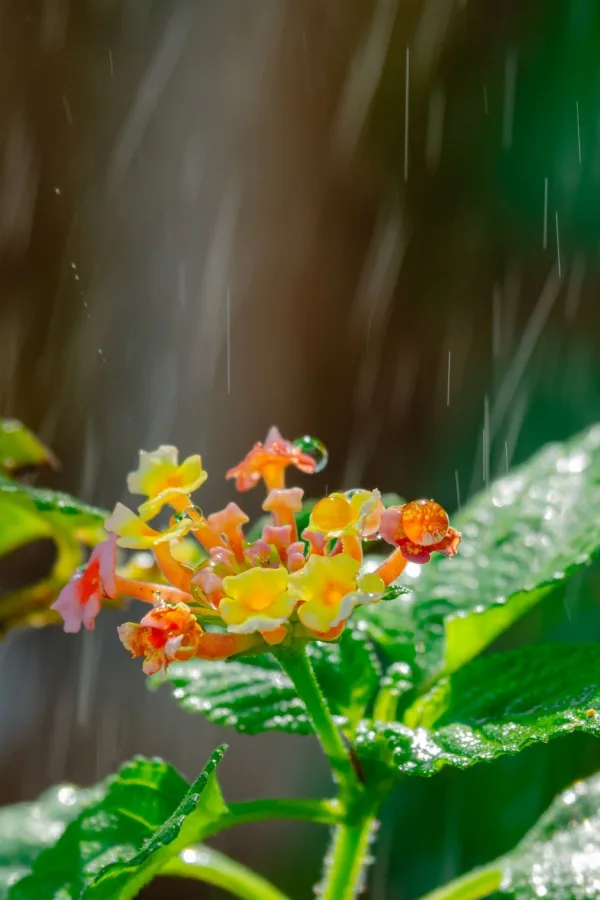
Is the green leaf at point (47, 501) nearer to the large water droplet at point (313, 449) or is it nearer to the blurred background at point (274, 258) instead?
the large water droplet at point (313, 449)

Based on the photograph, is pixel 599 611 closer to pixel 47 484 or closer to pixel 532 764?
pixel 532 764

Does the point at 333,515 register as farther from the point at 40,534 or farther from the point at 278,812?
the point at 40,534

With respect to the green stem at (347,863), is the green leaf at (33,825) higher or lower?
lower

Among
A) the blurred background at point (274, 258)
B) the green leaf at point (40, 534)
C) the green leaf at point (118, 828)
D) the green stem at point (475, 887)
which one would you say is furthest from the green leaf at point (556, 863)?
the blurred background at point (274, 258)

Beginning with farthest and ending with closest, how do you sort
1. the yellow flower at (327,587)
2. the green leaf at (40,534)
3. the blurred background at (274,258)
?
the blurred background at (274,258), the green leaf at (40,534), the yellow flower at (327,587)

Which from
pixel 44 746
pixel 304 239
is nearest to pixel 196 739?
pixel 44 746

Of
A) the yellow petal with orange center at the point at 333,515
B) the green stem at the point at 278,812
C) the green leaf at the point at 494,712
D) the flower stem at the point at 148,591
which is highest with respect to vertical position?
the yellow petal with orange center at the point at 333,515

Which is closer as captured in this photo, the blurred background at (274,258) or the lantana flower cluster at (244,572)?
the lantana flower cluster at (244,572)

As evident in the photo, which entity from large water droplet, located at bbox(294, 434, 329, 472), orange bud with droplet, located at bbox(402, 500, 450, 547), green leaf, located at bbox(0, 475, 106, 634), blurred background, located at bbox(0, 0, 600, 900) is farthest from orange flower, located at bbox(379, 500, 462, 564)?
blurred background, located at bbox(0, 0, 600, 900)

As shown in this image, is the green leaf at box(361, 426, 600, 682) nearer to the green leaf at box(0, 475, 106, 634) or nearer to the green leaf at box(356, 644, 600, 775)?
the green leaf at box(356, 644, 600, 775)
